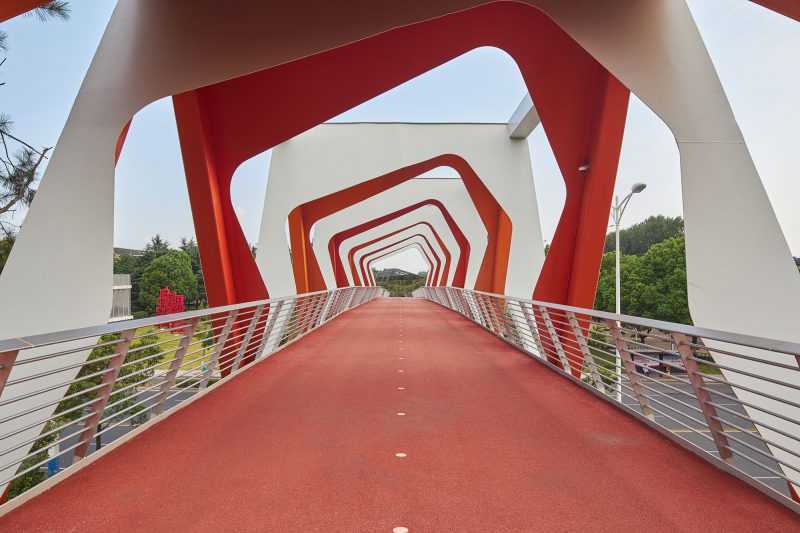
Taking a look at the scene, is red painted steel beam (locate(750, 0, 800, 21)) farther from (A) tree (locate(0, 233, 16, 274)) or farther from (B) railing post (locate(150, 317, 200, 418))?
(A) tree (locate(0, 233, 16, 274))

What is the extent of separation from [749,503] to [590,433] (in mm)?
1254

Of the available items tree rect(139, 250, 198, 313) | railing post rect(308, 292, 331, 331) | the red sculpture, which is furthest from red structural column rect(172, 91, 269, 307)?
tree rect(139, 250, 198, 313)

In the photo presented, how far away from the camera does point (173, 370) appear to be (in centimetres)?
438

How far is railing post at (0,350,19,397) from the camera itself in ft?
7.90

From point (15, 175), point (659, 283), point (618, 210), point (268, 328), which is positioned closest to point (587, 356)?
point (268, 328)

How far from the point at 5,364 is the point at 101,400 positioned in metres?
0.94

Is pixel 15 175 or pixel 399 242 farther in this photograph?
pixel 399 242

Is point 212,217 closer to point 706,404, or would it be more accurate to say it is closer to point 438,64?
point 438,64

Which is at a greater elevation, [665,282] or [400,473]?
[665,282]

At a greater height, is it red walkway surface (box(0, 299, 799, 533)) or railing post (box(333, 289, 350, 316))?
railing post (box(333, 289, 350, 316))

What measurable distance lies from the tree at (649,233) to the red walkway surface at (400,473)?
57.7 metres

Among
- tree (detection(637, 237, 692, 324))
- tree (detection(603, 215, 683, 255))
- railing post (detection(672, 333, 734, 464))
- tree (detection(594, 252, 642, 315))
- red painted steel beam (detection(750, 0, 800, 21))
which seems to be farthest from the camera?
tree (detection(603, 215, 683, 255))

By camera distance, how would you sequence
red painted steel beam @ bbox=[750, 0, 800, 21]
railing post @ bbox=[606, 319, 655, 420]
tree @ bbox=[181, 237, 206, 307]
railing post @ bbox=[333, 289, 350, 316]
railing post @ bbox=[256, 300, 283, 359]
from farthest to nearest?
tree @ bbox=[181, 237, 206, 307] → railing post @ bbox=[333, 289, 350, 316] → railing post @ bbox=[256, 300, 283, 359] → railing post @ bbox=[606, 319, 655, 420] → red painted steel beam @ bbox=[750, 0, 800, 21]

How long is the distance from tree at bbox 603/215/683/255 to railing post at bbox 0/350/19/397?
60.3 meters
